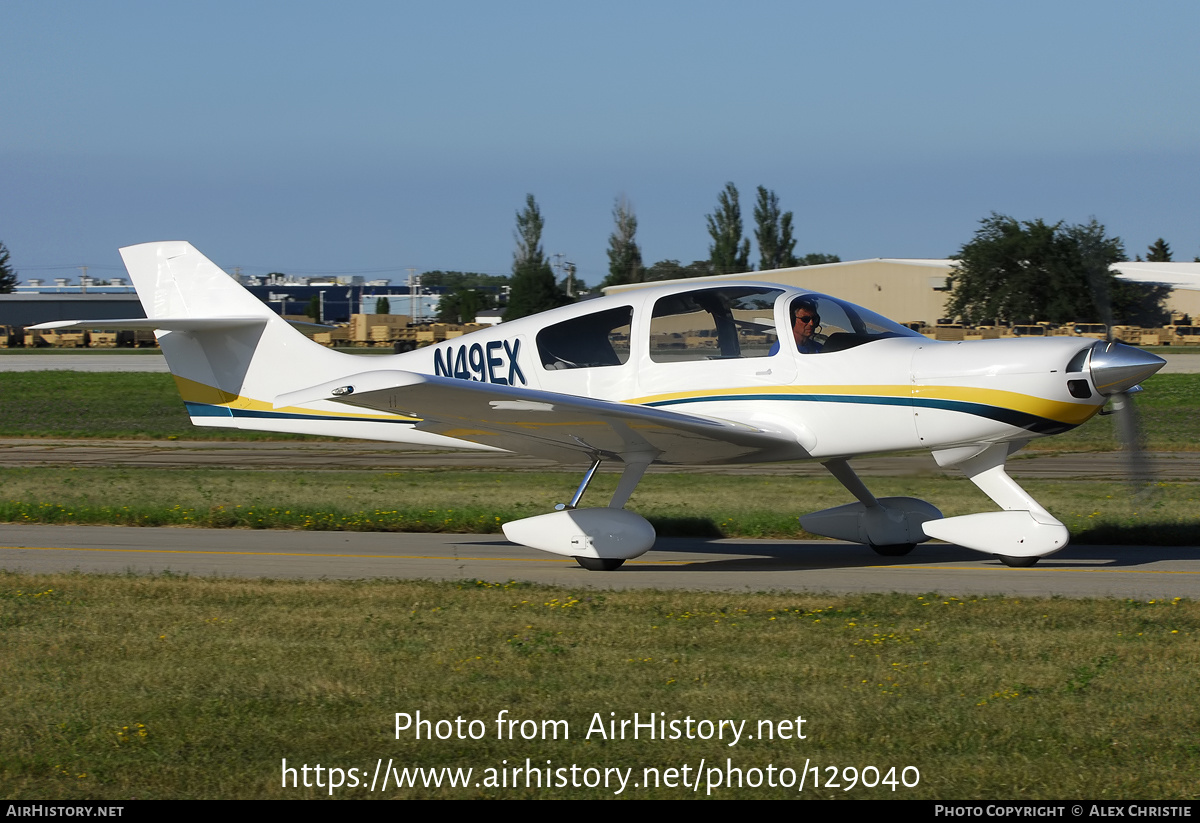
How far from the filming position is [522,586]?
8.63 meters

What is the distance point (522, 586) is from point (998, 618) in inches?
135

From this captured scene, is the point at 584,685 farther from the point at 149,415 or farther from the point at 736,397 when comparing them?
the point at 149,415

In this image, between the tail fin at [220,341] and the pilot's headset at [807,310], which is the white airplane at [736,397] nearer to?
the pilot's headset at [807,310]

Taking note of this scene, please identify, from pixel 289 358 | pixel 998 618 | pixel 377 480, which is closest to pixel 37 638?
pixel 289 358

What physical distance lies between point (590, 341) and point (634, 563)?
2.03 meters

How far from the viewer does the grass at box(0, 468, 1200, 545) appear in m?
11.8

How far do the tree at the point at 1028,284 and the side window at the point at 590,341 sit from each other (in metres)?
49.7

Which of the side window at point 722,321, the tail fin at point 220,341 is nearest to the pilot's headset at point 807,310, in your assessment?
the side window at point 722,321

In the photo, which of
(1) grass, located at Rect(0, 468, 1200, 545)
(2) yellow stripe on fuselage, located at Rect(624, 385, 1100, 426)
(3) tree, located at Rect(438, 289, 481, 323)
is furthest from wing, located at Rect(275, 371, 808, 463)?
(3) tree, located at Rect(438, 289, 481, 323)

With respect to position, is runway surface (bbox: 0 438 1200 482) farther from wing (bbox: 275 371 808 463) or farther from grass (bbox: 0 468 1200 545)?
wing (bbox: 275 371 808 463)

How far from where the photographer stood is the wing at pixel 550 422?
8.03 m

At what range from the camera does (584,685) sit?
578 cm

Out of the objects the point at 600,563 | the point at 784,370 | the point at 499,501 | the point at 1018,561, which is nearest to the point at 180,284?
the point at 499,501

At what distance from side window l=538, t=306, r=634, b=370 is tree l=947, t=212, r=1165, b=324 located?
Result: 163 feet
